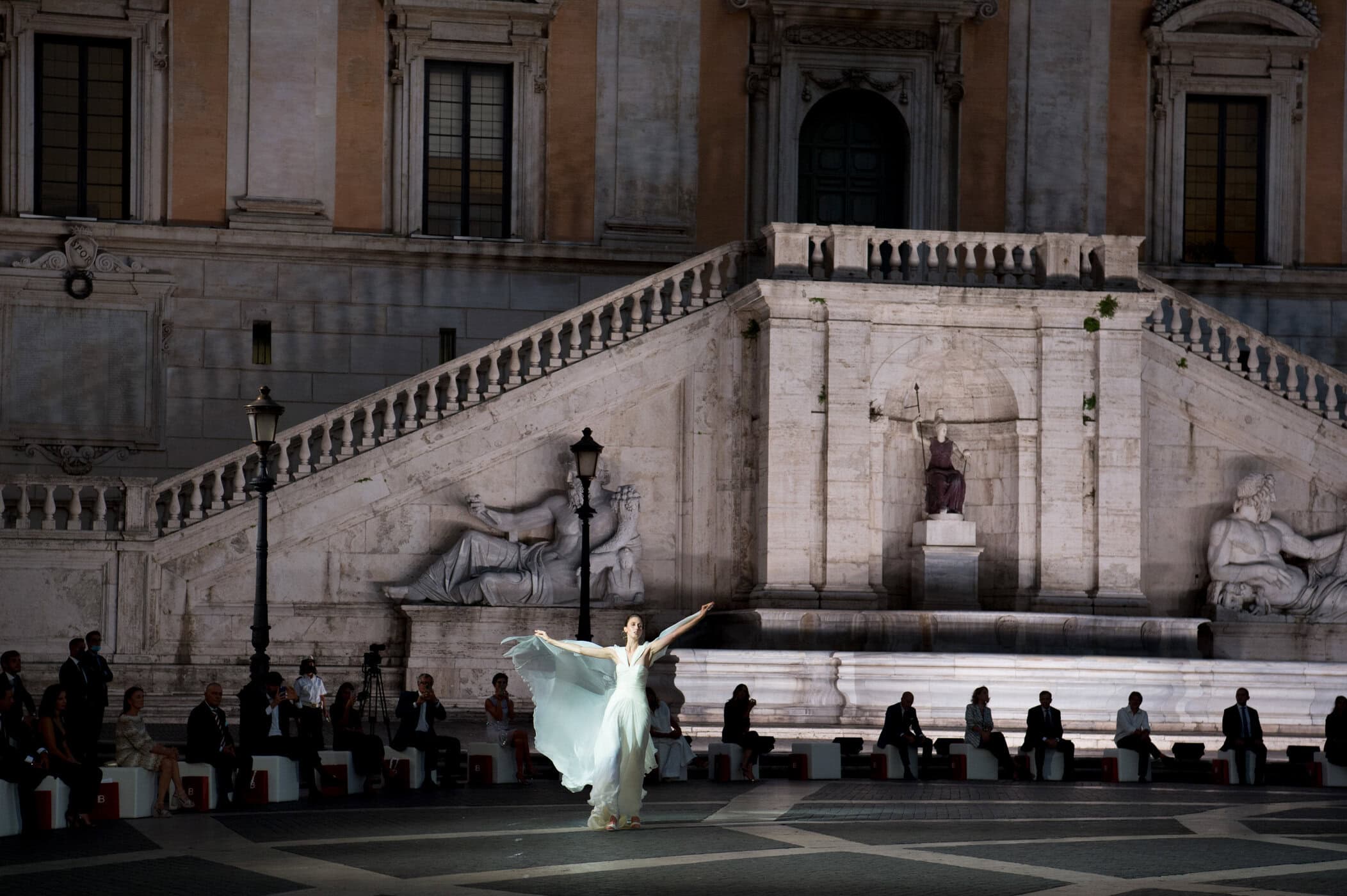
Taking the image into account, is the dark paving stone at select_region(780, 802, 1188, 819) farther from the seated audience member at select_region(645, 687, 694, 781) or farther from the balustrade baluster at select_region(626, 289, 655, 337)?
the balustrade baluster at select_region(626, 289, 655, 337)

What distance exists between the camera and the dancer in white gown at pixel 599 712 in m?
17.3

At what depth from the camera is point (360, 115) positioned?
108 ft

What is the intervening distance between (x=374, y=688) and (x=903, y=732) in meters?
7.61

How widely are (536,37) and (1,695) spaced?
1781 cm

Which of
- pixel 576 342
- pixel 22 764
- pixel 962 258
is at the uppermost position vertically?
pixel 962 258

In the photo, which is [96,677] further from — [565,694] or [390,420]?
[390,420]

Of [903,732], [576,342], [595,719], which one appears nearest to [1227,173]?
[576,342]

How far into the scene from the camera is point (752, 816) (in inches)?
717

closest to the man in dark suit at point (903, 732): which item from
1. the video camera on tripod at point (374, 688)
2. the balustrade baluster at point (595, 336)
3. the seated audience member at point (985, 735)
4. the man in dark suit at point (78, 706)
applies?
the seated audience member at point (985, 735)

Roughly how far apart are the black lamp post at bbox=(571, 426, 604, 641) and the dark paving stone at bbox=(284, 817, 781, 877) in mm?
7517

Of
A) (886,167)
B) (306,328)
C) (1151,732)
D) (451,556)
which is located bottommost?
(1151,732)

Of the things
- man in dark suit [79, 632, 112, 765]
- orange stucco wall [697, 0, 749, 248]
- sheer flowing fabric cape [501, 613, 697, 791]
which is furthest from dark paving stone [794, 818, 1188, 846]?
orange stucco wall [697, 0, 749, 248]

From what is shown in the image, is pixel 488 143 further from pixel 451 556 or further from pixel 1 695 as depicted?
pixel 1 695

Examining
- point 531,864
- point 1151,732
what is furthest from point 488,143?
point 531,864
